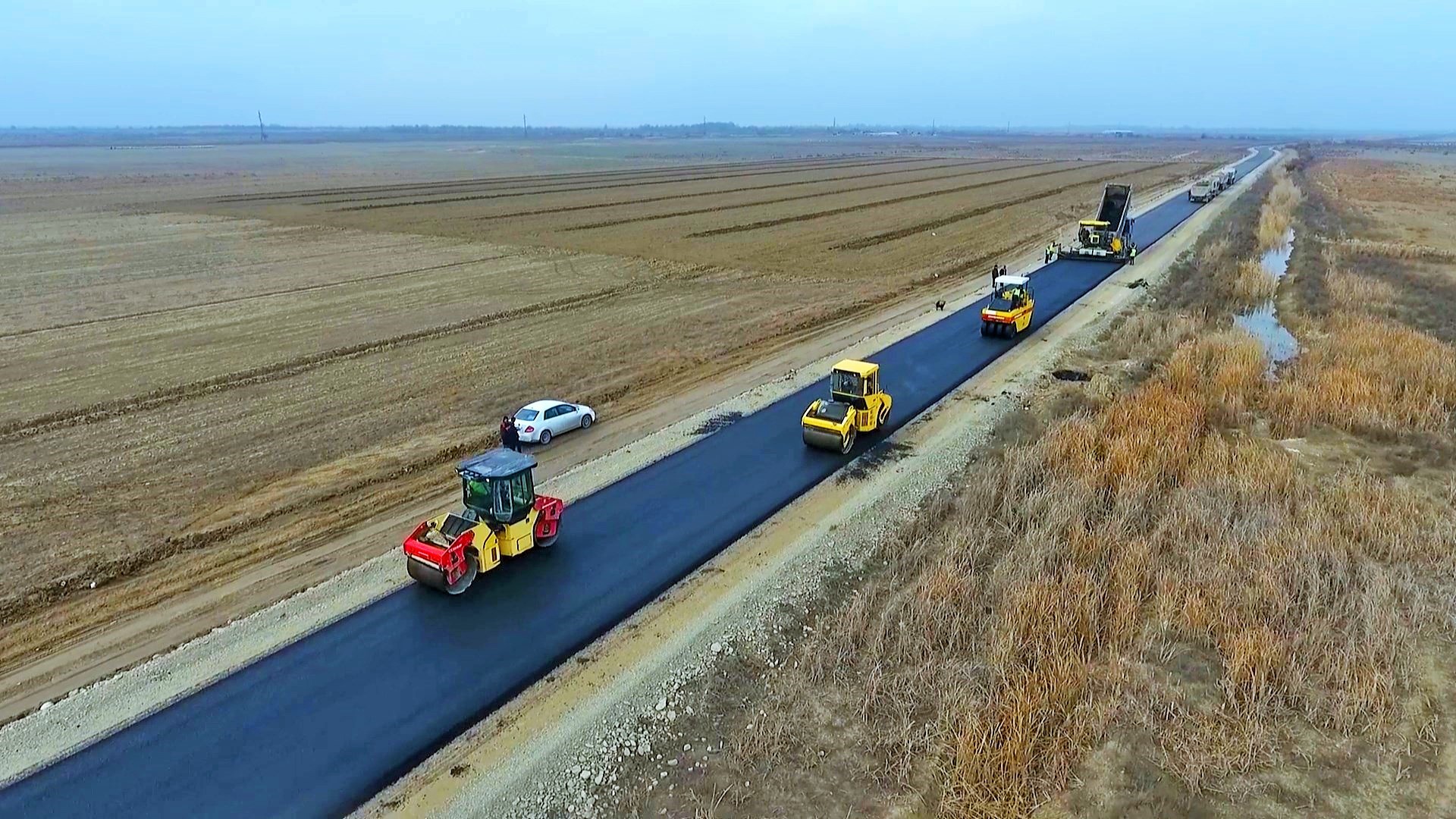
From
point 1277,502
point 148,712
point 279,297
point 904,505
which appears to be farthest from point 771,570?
point 279,297

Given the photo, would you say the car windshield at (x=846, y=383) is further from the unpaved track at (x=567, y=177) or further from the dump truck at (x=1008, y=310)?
the unpaved track at (x=567, y=177)

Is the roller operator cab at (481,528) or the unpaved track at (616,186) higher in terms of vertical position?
the unpaved track at (616,186)

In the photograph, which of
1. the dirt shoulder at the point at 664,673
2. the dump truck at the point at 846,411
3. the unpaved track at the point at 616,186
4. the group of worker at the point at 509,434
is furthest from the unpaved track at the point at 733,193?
the dirt shoulder at the point at 664,673

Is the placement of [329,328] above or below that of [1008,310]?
below

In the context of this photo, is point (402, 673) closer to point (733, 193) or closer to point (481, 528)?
point (481, 528)

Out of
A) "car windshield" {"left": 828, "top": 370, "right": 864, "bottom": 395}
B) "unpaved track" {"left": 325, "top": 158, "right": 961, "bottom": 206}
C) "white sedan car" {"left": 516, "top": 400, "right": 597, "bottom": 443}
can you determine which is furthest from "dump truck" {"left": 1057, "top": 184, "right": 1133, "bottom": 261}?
"unpaved track" {"left": 325, "top": 158, "right": 961, "bottom": 206}

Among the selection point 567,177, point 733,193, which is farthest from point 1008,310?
point 567,177

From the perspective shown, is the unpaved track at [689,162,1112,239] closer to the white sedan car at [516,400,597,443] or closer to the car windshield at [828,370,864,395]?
the white sedan car at [516,400,597,443]

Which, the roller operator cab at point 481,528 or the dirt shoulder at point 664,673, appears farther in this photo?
the roller operator cab at point 481,528
